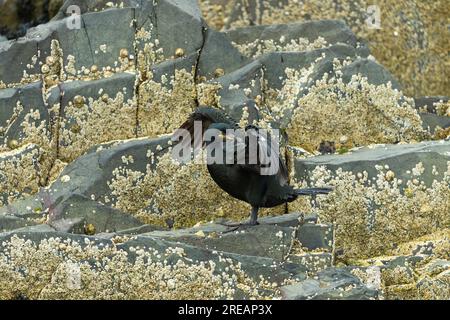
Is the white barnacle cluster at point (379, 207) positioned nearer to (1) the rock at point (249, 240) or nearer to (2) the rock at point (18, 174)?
(1) the rock at point (249, 240)

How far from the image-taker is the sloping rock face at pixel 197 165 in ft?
67.3

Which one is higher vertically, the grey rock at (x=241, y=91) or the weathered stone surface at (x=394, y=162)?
the grey rock at (x=241, y=91)

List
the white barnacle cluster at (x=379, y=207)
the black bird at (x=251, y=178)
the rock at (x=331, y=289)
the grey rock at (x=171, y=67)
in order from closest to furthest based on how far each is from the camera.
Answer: the rock at (x=331, y=289) < the black bird at (x=251, y=178) < the white barnacle cluster at (x=379, y=207) < the grey rock at (x=171, y=67)

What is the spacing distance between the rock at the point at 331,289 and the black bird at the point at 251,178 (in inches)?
78.4

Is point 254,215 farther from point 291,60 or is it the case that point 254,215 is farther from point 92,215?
point 291,60

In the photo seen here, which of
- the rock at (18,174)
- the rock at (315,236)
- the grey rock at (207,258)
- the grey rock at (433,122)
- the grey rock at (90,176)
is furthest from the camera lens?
the grey rock at (433,122)

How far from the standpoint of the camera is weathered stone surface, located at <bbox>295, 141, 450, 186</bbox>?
76.8 feet

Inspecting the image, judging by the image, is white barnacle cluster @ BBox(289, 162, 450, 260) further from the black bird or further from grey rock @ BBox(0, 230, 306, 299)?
grey rock @ BBox(0, 230, 306, 299)

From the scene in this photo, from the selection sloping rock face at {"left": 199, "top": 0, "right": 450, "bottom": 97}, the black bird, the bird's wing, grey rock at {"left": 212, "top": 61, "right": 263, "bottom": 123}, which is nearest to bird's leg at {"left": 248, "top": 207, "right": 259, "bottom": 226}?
the black bird

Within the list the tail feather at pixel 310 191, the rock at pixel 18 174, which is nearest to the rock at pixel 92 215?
the rock at pixel 18 174

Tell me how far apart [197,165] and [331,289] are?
179 inches

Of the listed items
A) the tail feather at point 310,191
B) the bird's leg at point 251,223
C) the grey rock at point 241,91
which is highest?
the grey rock at point 241,91

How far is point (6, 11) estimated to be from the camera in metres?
27.1
